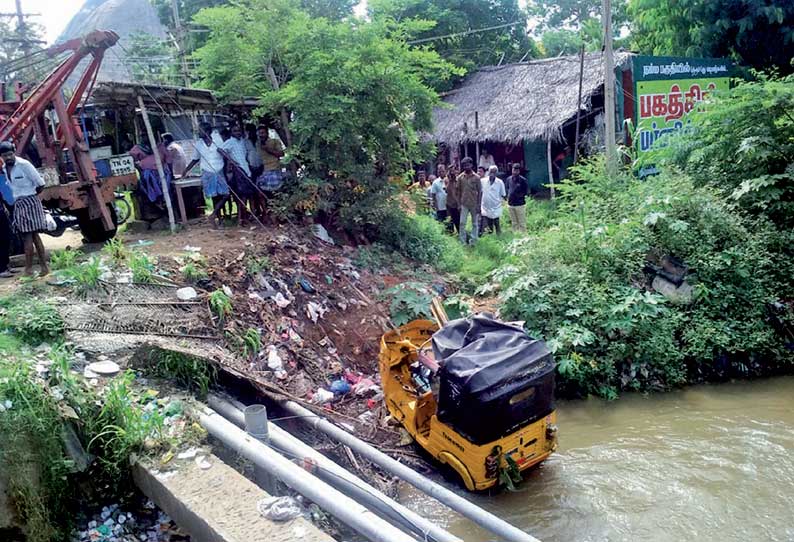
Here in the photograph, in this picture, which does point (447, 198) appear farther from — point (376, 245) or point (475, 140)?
point (475, 140)

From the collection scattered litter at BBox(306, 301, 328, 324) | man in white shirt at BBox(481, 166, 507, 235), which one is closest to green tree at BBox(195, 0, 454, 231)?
man in white shirt at BBox(481, 166, 507, 235)

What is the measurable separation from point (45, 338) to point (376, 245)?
5800mm

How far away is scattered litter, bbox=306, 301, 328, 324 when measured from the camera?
787cm

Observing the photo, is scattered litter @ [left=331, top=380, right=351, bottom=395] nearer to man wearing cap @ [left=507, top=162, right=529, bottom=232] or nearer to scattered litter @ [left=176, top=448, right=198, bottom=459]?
scattered litter @ [left=176, top=448, right=198, bottom=459]

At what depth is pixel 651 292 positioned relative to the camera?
882cm

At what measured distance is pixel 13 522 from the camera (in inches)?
154

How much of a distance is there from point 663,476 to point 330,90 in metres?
7.18

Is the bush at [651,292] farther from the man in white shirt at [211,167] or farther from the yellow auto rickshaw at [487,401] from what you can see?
the man in white shirt at [211,167]

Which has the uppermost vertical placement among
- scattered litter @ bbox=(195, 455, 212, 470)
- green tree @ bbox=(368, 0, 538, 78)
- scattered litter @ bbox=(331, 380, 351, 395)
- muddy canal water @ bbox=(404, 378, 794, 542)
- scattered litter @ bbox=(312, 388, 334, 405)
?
green tree @ bbox=(368, 0, 538, 78)

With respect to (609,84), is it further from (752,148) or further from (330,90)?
(330,90)

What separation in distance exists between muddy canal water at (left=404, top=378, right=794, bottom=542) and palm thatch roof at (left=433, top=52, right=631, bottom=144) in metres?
9.33

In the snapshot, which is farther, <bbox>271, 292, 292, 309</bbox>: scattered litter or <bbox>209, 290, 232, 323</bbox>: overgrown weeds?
<bbox>271, 292, 292, 309</bbox>: scattered litter

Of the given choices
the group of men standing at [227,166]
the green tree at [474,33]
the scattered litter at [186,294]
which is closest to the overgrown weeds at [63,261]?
the scattered litter at [186,294]

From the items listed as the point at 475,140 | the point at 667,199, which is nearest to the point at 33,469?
the point at 667,199
